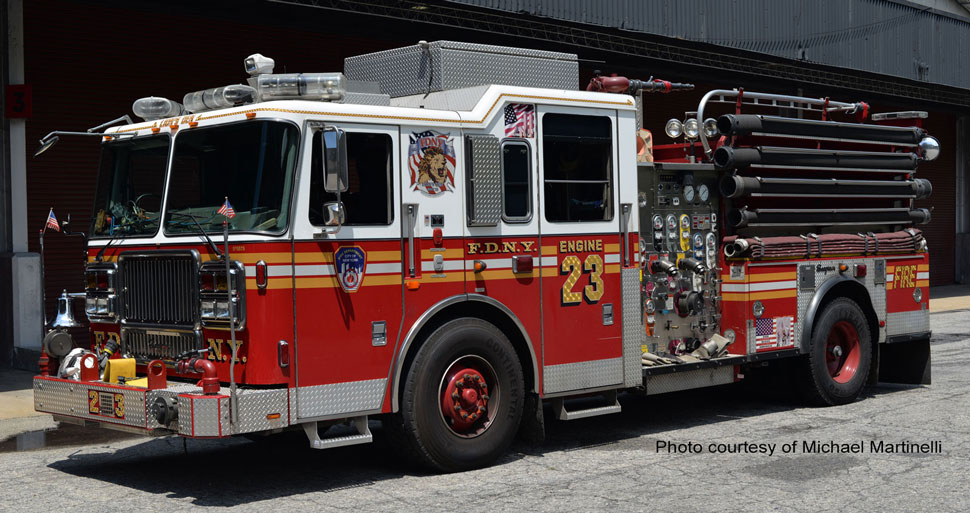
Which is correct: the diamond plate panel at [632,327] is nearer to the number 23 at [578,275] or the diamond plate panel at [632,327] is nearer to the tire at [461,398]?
the number 23 at [578,275]

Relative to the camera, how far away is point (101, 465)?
868cm

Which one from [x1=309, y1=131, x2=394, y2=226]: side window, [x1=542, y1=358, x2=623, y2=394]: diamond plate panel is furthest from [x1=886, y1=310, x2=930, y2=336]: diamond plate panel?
[x1=309, y1=131, x2=394, y2=226]: side window

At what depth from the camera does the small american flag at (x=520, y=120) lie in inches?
331

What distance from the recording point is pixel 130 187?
328 inches

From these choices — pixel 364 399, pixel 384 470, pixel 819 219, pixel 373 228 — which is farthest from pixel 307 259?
pixel 819 219

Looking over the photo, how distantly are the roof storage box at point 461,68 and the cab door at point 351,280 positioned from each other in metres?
1.04

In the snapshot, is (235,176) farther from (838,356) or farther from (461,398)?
(838,356)

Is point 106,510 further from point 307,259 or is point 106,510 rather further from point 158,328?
point 307,259

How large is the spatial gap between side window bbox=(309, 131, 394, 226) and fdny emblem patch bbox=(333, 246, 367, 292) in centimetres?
19

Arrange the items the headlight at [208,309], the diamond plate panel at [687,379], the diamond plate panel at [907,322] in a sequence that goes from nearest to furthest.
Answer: the headlight at [208,309] < the diamond plate panel at [687,379] < the diamond plate panel at [907,322]

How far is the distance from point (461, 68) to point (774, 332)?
4.04 metres

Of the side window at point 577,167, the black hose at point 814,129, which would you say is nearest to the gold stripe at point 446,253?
the side window at point 577,167

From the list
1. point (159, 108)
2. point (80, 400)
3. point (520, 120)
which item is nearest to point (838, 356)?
point (520, 120)

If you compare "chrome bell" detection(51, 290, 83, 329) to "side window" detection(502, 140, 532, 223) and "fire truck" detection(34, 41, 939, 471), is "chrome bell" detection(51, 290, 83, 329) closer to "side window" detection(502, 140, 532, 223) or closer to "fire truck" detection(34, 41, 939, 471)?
"fire truck" detection(34, 41, 939, 471)
